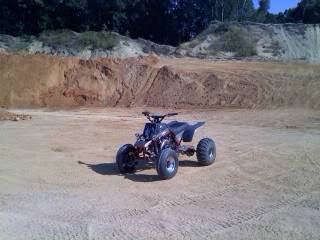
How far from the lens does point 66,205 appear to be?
8.19 metres

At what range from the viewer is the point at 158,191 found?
354 inches

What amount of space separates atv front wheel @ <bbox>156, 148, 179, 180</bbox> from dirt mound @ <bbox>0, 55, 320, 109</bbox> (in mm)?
13436

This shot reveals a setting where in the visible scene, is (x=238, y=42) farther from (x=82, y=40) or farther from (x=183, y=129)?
(x=183, y=129)

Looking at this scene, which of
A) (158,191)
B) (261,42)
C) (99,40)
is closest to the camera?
(158,191)

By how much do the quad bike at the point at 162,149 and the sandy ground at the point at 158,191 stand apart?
0.24m

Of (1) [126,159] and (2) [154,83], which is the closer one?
(1) [126,159]

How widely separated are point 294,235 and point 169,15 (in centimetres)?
4902

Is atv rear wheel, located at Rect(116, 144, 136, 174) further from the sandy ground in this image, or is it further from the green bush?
the green bush

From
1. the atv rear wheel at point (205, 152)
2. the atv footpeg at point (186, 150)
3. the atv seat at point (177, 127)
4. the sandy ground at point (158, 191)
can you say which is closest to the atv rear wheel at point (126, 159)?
the sandy ground at point (158, 191)

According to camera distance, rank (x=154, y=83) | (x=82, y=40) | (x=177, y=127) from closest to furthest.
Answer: (x=177, y=127)
(x=154, y=83)
(x=82, y=40)

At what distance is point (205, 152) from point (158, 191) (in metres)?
2.22

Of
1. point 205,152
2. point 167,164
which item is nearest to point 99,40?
point 205,152

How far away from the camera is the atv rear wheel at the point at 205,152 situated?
1088 centimetres

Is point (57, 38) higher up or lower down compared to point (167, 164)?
higher up
